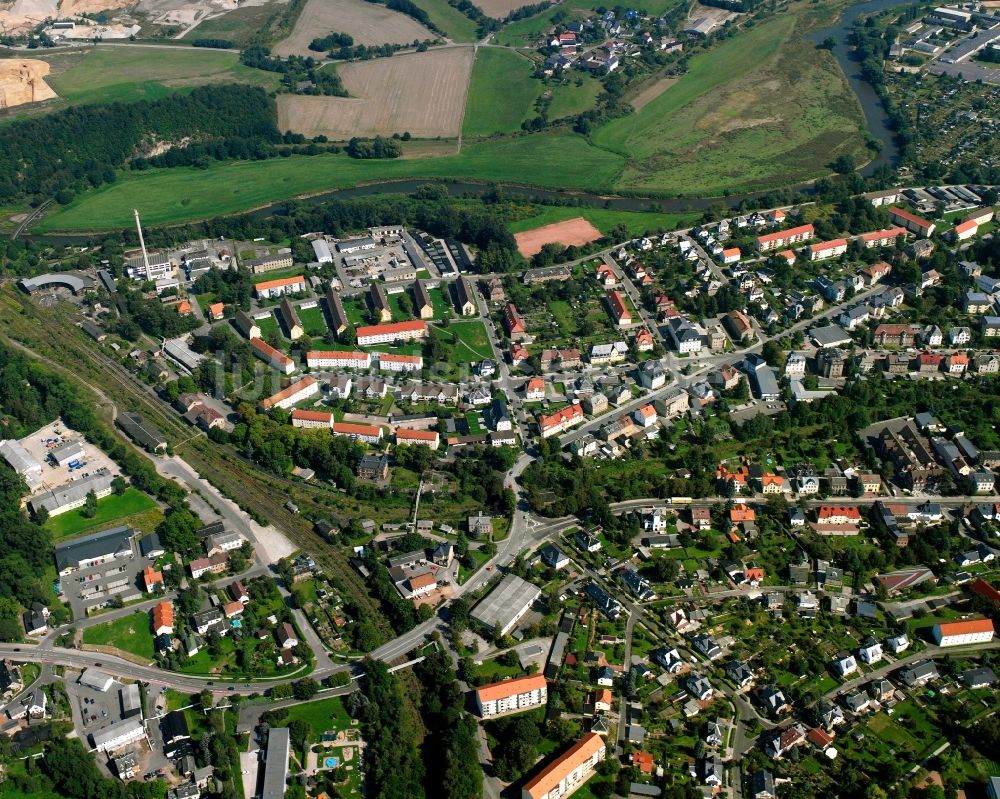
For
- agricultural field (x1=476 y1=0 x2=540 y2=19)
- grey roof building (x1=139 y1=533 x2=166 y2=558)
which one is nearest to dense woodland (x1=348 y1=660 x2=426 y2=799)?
grey roof building (x1=139 y1=533 x2=166 y2=558)

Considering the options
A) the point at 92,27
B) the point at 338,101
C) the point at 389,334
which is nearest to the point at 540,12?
the point at 338,101

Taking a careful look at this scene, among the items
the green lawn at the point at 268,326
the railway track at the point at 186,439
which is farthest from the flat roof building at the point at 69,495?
the green lawn at the point at 268,326

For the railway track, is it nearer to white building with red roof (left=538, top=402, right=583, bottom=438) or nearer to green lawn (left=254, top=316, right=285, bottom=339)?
green lawn (left=254, top=316, right=285, bottom=339)

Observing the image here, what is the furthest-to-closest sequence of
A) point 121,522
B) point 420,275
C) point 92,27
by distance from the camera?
point 92,27, point 420,275, point 121,522

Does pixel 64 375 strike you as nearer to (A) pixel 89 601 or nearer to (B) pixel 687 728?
(A) pixel 89 601

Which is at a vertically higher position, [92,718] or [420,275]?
[420,275]
